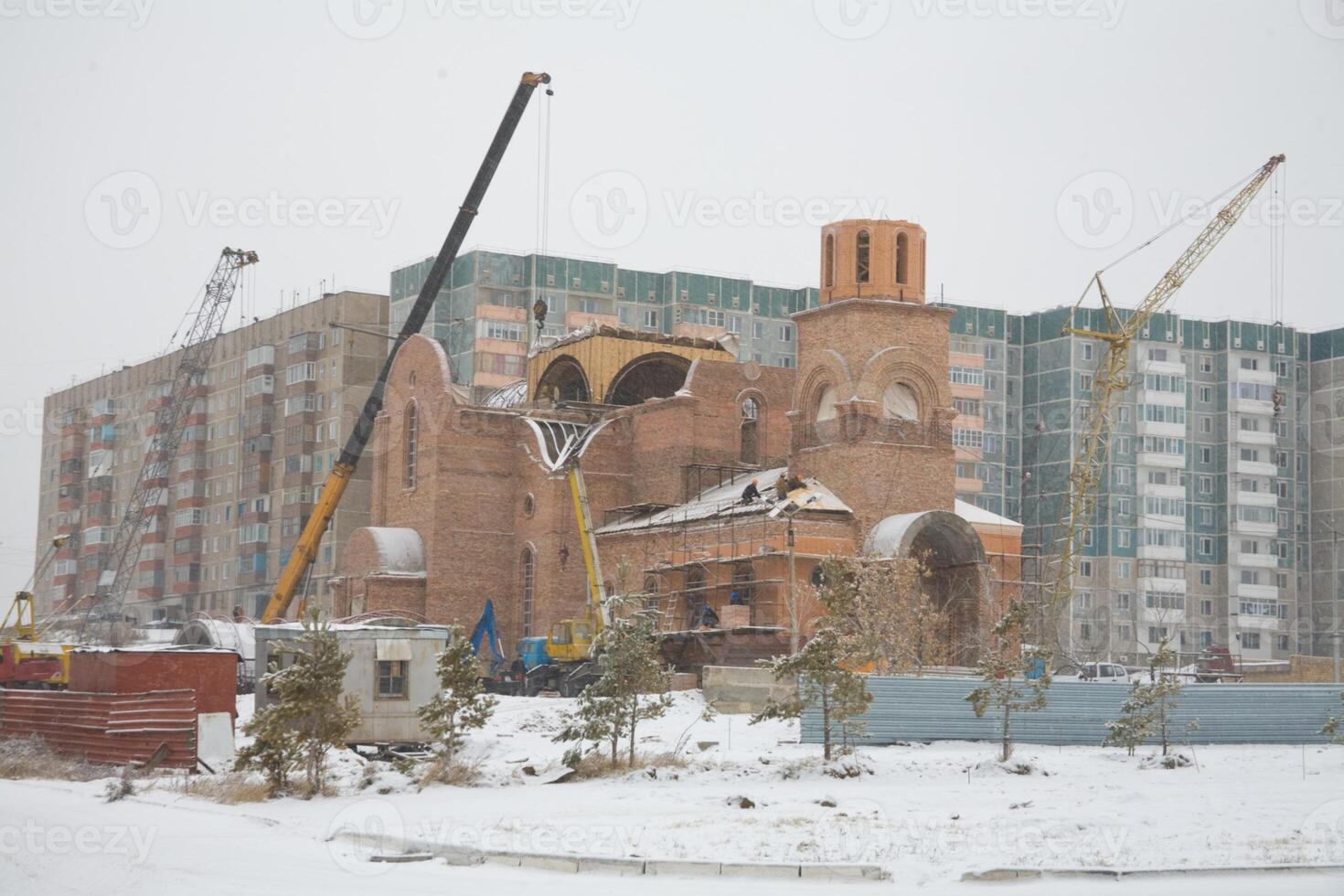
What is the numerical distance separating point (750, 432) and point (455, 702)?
25.8m

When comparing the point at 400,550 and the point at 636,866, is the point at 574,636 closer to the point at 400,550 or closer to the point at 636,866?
the point at 400,550

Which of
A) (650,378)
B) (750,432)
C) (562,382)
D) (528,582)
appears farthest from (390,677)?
(562,382)

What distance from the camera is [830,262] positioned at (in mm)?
48438

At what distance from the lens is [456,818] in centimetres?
2445

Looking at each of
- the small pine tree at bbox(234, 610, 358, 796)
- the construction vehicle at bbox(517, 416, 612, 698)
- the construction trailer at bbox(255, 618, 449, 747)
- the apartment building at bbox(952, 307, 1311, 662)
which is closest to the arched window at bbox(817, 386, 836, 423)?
the construction vehicle at bbox(517, 416, 612, 698)

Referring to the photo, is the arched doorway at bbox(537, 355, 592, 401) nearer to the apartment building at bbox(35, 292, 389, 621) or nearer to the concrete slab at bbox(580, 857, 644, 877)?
the apartment building at bbox(35, 292, 389, 621)

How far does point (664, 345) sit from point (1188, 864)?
137ft

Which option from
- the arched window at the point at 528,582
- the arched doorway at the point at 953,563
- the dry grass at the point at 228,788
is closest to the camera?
the dry grass at the point at 228,788

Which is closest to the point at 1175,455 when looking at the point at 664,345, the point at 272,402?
the point at 664,345

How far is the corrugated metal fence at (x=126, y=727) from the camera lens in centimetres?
3105

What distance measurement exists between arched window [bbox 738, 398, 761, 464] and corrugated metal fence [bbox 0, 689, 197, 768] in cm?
2548

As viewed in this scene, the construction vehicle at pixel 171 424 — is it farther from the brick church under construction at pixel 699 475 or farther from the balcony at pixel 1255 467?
the balcony at pixel 1255 467

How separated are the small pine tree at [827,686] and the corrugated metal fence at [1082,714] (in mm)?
872

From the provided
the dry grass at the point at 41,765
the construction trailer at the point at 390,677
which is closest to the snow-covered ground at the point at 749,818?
the dry grass at the point at 41,765
